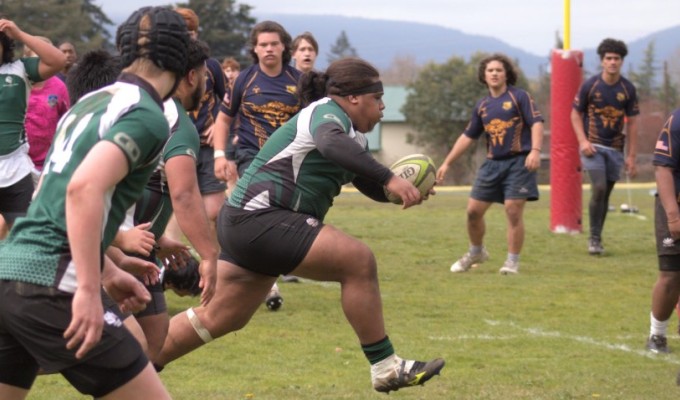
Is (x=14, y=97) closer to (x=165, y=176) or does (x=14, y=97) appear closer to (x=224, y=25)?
(x=165, y=176)

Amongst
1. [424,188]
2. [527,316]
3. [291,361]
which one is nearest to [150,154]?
[424,188]

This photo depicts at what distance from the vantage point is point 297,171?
22.0 feet

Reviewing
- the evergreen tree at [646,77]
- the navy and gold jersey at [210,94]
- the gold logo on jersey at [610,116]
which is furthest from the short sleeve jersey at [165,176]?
the evergreen tree at [646,77]

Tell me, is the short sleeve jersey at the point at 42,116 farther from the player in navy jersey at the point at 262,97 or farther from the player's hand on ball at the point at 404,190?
the player's hand on ball at the point at 404,190

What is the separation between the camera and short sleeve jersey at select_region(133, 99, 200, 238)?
20.6 feet

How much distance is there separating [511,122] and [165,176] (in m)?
7.18

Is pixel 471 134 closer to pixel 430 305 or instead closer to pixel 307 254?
pixel 430 305

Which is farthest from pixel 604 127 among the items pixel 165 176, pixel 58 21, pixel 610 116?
pixel 58 21

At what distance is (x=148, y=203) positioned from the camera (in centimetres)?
677

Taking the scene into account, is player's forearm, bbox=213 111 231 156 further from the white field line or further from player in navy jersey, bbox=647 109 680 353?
player in navy jersey, bbox=647 109 680 353

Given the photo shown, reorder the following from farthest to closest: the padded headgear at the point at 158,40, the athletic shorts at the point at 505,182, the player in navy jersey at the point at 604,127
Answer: the player in navy jersey at the point at 604,127
the athletic shorts at the point at 505,182
the padded headgear at the point at 158,40

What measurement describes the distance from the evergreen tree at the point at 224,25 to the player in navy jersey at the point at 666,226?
51.0 m

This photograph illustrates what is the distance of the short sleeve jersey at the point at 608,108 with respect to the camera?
50.3ft

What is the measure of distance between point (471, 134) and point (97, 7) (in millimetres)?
53338
